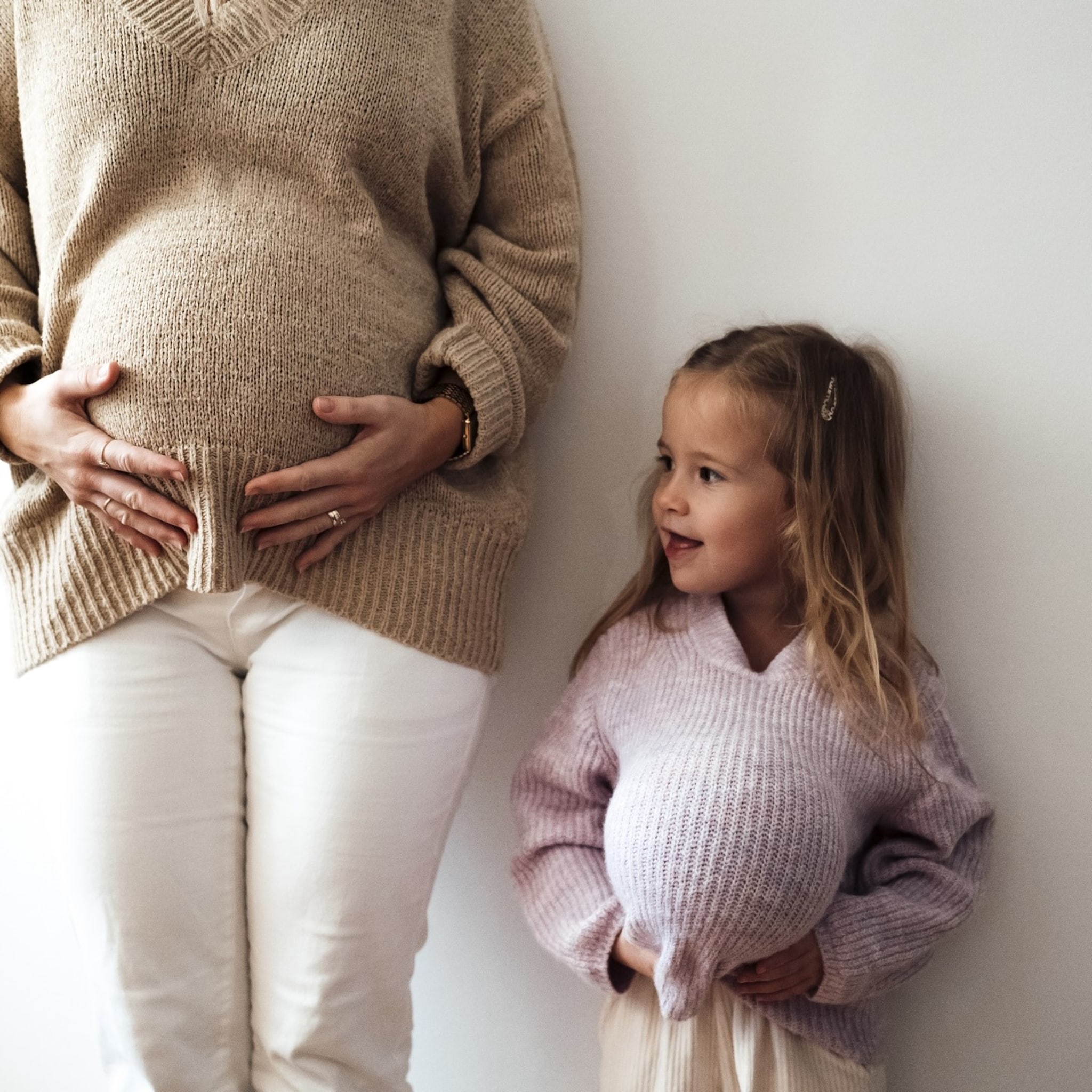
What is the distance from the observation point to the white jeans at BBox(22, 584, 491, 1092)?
85 centimetres

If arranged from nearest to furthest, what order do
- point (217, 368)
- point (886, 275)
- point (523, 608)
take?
1. point (217, 368)
2. point (886, 275)
3. point (523, 608)

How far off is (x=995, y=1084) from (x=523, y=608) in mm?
760

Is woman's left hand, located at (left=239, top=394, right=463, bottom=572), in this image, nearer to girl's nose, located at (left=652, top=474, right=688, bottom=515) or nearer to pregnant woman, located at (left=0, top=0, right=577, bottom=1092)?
pregnant woman, located at (left=0, top=0, right=577, bottom=1092)

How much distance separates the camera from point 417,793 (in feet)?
2.93

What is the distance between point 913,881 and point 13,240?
3.58 ft

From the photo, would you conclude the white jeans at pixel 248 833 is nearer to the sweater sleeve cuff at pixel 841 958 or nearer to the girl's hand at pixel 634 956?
the girl's hand at pixel 634 956

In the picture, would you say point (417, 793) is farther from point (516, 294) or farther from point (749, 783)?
point (516, 294)

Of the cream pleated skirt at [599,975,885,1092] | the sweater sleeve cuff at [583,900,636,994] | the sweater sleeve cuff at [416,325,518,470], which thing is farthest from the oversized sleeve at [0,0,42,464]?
the cream pleated skirt at [599,975,885,1092]

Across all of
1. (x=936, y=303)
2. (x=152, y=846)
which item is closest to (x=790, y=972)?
(x=152, y=846)

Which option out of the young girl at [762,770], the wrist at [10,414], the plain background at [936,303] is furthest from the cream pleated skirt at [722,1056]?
the wrist at [10,414]

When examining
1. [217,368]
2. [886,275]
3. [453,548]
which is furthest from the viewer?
[886,275]

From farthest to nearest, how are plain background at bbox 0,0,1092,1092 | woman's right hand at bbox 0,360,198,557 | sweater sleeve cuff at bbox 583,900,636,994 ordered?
plain background at bbox 0,0,1092,1092 < sweater sleeve cuff at bbox 583,900,636,994 < woman's right hand at bbox 0,360,198,557

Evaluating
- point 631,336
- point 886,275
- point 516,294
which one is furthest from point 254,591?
point 886,275

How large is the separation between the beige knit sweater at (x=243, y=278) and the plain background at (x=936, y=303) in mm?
221
